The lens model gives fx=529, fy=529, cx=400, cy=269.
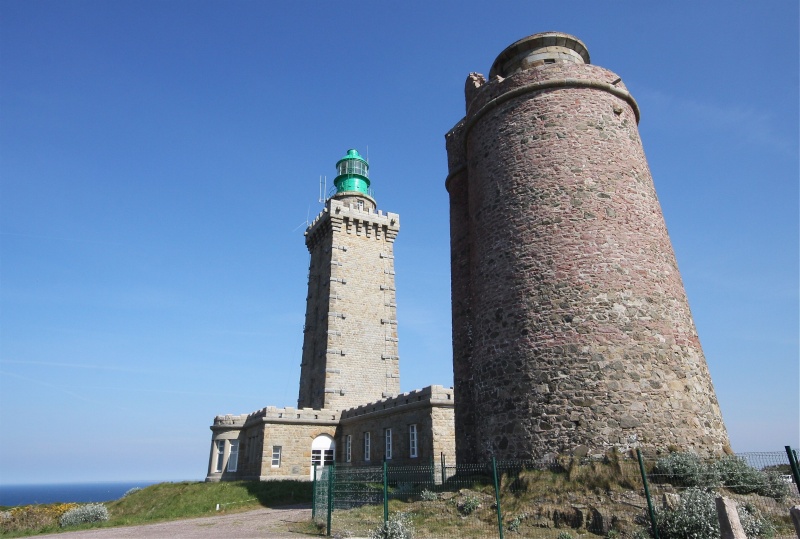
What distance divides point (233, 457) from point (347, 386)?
306 inches

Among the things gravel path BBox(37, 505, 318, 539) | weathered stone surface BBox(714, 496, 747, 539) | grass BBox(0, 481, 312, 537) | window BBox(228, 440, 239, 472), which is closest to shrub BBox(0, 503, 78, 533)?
→ grass BBox(0, 481, 312, 537)

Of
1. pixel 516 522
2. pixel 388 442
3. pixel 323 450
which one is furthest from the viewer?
pixel 323 450

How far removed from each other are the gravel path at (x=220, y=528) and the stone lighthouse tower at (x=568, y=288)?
5.58 m

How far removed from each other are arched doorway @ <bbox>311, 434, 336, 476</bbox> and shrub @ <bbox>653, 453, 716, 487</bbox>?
21997mm

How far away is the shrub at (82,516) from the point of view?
17812mm

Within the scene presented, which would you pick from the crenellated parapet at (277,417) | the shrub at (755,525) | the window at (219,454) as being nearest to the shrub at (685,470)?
the shrub at (755,525)

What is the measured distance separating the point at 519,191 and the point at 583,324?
13.6 feet

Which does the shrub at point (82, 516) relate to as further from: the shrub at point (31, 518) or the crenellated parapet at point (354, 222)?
the crenellated parapet at point (354, 222)

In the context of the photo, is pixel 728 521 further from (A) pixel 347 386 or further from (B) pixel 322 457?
(A) pixel 347 386

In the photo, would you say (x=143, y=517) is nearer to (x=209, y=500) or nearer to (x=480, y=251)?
(x=209, y=500)

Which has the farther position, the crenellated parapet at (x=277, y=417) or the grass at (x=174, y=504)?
the crenellated parapet at (x=277, y=417)

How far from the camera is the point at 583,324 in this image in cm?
1266

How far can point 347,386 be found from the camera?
3334 centimetres

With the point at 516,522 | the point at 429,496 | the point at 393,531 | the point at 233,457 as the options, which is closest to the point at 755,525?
the point at 516,522
